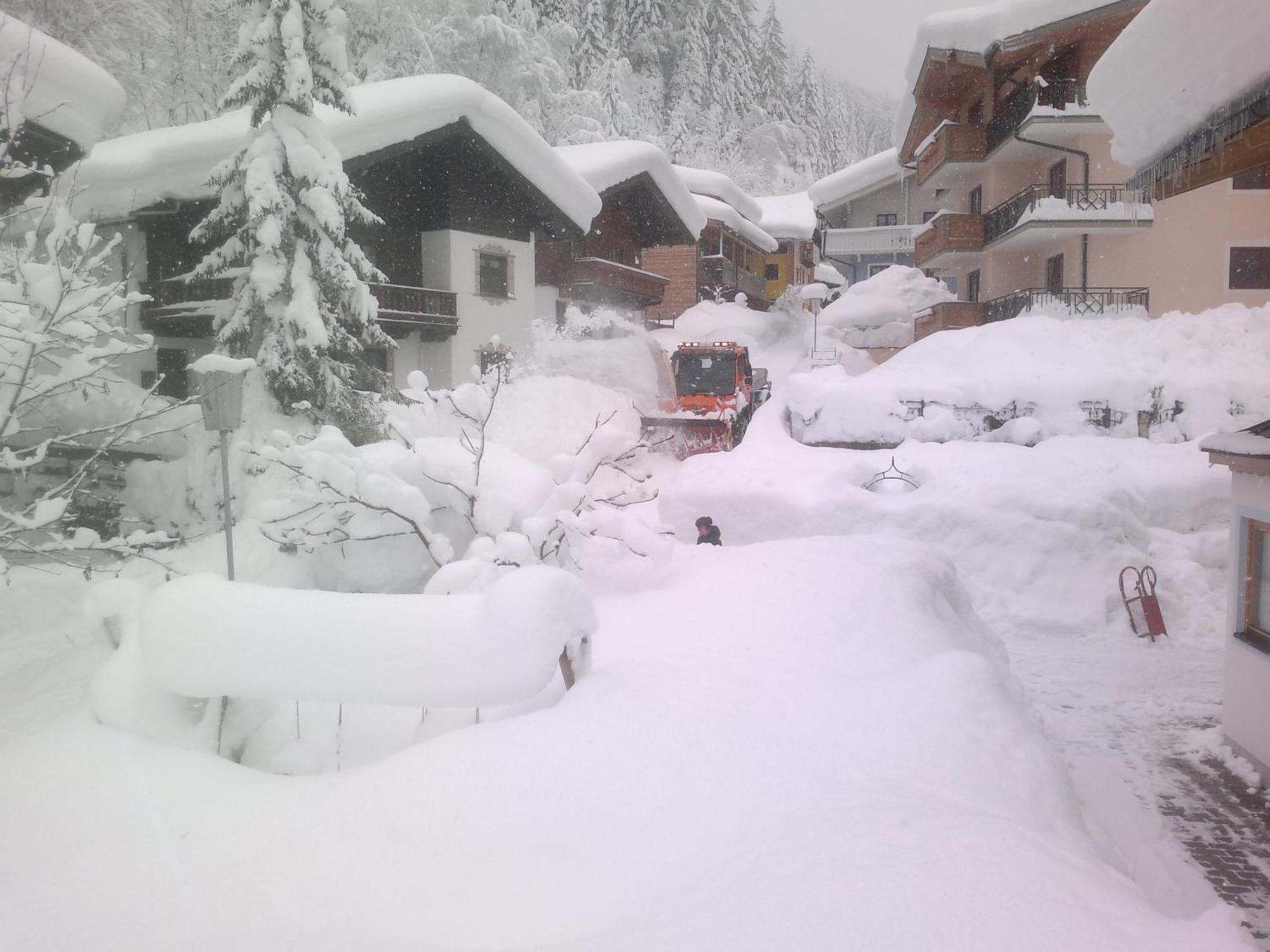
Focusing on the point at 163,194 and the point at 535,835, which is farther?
the point at 163,194

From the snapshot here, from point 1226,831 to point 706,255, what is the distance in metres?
30.8

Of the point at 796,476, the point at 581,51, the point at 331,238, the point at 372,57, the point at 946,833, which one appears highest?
the point at 581,51

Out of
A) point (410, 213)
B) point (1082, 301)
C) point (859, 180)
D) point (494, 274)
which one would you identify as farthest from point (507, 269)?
point (859, 180)

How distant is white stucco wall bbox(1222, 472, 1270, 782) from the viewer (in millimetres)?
6309

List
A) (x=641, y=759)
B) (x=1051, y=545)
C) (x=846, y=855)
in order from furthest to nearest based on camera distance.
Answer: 1. (x=1051, y=545)
2. (x=641, y=759)
3. (x=846, y=855)

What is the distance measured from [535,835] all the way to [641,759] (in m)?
0.66

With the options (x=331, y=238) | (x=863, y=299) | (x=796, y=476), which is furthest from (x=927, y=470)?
(x=863, y=299)

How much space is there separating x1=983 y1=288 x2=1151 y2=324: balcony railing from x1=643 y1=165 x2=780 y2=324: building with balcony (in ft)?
48.3

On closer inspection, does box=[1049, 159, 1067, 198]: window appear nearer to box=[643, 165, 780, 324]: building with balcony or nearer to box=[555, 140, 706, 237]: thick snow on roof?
box=[555, 140, 706, 237]: thick snow on roof

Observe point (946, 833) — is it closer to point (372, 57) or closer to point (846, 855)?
point (846, 855)

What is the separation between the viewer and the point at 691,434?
1844cm

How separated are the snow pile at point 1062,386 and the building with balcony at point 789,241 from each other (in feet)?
75.9

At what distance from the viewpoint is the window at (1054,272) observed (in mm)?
21906

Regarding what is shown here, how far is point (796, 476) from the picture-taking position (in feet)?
43.9
